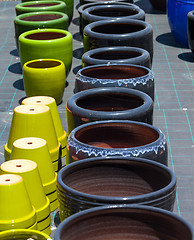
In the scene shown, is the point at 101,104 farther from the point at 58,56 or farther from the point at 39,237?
the point at 58,56

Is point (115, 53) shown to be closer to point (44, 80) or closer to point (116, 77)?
point (116, 77)

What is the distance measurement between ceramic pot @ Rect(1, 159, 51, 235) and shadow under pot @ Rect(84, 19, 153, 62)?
351 cm

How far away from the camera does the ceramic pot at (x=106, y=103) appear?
5.48 meters

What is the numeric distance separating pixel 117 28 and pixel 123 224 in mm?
6411

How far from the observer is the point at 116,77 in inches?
275

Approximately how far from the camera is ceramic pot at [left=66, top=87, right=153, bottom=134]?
5.48 meters

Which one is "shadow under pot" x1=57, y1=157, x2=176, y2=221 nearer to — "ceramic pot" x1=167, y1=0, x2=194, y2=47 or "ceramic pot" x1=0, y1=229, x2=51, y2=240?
"ceramic pot" x1=0, y1=229, x2=51, y2=240

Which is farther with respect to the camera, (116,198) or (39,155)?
(39,155)

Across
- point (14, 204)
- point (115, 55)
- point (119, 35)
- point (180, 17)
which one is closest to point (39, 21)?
point (119, 35)

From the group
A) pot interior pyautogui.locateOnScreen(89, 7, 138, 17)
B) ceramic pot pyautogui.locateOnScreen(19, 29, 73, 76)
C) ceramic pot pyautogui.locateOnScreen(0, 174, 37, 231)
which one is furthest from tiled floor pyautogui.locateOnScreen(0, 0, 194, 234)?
ceramic pot pyautogui.locateOnScreen(0, 174, 37, 231)

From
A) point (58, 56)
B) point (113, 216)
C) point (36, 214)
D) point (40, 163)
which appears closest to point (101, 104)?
point (40, 163)

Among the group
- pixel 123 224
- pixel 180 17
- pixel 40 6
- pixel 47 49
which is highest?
pixel 123 224

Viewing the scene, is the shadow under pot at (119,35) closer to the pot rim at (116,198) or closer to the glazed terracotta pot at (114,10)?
the glazed terracotta pot at (114,10)

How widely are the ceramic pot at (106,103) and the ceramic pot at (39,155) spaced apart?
317 millimetres
